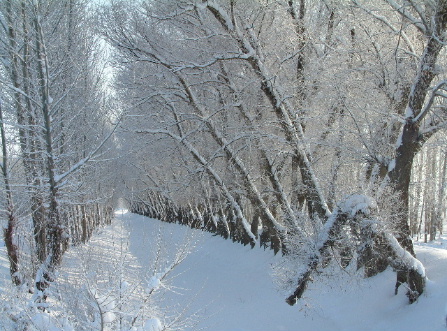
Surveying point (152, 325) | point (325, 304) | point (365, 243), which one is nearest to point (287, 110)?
point (365, 243)

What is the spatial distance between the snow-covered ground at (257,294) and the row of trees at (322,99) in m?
0.46

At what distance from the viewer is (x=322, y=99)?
410 inches

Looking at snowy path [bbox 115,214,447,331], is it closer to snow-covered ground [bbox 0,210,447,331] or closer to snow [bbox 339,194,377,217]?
snow-covered ground [bbox 0,210,447,331]

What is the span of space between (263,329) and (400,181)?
417cm

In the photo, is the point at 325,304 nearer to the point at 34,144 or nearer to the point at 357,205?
the point at 357,205

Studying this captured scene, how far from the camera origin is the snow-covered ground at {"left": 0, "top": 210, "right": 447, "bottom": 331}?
602 cm

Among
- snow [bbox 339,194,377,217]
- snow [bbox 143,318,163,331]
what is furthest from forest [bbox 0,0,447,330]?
snow [bbox 143,318,163,331]

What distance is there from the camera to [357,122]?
9.11 meters

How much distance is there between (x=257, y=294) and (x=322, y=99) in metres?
5.50

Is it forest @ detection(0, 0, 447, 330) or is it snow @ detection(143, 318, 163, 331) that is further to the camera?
forest @ detection(0, 0, 447, 330)

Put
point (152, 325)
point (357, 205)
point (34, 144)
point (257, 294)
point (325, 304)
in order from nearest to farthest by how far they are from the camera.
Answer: point (152, 325)
point (357, 205)
point (325, 304)
point (34, 144)
point (257, 294)

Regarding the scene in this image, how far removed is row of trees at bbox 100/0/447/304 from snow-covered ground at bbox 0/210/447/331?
46 cm

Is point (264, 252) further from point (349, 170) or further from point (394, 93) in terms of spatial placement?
point (394, 93)

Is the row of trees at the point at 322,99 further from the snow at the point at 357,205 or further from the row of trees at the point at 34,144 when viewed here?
the row of trees at the point at 34,144
